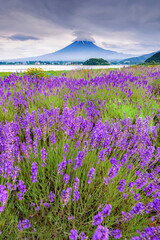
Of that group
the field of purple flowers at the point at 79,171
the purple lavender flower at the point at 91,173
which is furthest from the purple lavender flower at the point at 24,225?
the purple lavender flower at the point at 91,173

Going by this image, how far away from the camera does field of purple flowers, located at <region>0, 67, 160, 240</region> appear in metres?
1.04

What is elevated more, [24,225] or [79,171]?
[79,171]

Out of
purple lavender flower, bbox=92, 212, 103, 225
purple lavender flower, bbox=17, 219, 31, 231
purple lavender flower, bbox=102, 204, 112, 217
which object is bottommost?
purple lavender flower, bbox=17, 219, 31, 231

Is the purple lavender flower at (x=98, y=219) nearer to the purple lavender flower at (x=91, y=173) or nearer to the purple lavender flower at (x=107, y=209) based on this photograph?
the purple lavender flower at (x=107, y=209)

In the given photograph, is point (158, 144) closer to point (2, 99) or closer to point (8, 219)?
point (8, 219)

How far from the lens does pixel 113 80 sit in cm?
463

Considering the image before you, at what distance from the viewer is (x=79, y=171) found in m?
1.43

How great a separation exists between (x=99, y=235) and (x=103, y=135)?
1.07m

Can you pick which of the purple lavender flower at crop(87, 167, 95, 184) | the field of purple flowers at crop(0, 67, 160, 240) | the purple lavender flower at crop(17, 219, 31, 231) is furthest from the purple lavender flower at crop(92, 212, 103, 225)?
the purple lavender flower at crop(17, 219, 31, 231)

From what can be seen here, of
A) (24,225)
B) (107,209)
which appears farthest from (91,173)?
(24,225)

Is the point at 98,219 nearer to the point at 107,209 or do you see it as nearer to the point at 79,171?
the point at 107,209

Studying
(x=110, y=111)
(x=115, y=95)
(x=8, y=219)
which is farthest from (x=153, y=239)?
(x=115, y=95)

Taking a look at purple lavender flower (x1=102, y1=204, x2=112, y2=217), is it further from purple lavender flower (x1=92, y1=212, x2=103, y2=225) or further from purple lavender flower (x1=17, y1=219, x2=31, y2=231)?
purple lavender flower (x1=17, y1=219, x2=31, y2=231)

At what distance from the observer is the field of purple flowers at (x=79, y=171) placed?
1041 mm
